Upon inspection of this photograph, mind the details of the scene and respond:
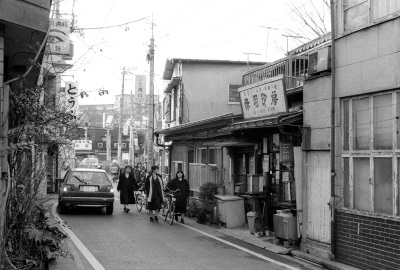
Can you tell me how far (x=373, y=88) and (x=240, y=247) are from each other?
192 inches

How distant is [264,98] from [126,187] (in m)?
7.81

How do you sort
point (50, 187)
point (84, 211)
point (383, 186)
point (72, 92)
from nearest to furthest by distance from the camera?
point (383, 186), point (72, 92), point (84, 211), point (50, 187)

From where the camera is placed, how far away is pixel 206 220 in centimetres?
1620

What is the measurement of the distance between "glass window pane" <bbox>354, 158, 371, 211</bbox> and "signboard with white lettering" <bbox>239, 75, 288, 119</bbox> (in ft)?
10.2

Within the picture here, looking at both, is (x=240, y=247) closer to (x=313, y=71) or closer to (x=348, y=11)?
(x=313, y=71)

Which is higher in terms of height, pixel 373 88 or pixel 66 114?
pixel 373 88

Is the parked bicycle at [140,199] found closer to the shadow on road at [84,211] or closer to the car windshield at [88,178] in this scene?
the shadow on road at [84,211]

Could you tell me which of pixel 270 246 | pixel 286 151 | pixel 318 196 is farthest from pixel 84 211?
pixel 318 196

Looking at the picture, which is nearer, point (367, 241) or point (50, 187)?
point (367, 241)

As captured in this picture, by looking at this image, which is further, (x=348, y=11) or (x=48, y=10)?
(x=348, y=11)

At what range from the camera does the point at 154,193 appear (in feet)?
53.0

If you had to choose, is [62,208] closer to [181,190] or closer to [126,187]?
[126,187]

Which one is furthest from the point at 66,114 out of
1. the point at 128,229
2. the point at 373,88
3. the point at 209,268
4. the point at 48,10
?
the point at 128,229

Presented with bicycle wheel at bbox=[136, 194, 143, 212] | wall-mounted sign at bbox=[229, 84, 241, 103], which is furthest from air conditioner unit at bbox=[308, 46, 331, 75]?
wall-mounted sign at bbox=[229, 84, 241, 103]
